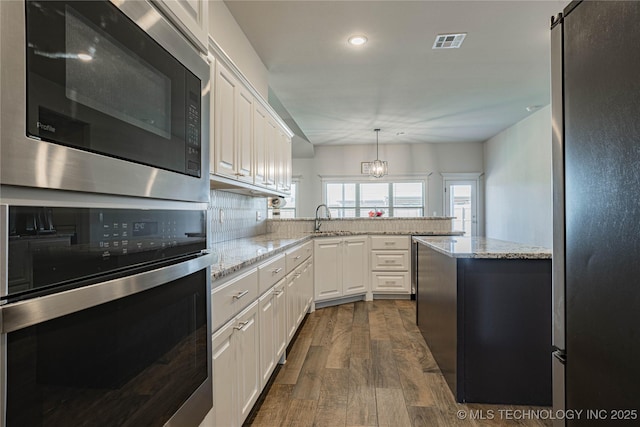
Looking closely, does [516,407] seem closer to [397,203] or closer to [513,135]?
[513,135]

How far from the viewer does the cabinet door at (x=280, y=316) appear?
7.98 ft

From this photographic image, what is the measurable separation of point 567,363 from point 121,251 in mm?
1061

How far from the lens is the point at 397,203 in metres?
8.63

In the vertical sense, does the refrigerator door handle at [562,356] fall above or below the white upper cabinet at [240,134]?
below

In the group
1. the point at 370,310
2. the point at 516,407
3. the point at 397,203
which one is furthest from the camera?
the point at 397,203

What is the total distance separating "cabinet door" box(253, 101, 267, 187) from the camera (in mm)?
2891

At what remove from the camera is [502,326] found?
2170 millimetres

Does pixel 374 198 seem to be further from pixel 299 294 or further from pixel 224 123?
pixel 224 123

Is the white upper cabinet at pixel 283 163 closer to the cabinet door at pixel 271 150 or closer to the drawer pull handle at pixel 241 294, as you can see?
the cabinet door at pixel 271 150

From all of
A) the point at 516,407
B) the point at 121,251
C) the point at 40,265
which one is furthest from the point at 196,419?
the point at 516,407

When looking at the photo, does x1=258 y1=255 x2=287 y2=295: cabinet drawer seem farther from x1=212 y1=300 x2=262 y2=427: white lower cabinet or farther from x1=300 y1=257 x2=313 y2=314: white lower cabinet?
x1=300 y1=257 x2=313 y2=314: white lower cabinet

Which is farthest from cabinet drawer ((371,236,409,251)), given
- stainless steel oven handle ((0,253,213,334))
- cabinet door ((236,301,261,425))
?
stainless steel oven handle ((0,253,213,334))

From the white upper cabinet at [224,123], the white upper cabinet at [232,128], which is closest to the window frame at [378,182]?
the white upper cabinet at [232,128]

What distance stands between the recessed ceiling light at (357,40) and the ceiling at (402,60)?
0.05m
